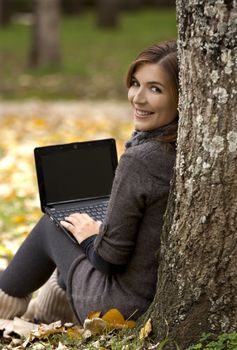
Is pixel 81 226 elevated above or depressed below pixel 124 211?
below

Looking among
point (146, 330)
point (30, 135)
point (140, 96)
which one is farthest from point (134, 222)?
point (30, 135)

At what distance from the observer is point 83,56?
17250mm

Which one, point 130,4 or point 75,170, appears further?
point 130,4

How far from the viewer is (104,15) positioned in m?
23.1

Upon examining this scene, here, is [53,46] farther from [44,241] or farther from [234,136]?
[234,136]

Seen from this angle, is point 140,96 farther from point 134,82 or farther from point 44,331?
point 44,331

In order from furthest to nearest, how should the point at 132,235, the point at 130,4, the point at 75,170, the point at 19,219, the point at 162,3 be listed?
the point at 162,3 → the point at 130,4 → the point at 19,219 → the point at 75,170 → the point at 132,235

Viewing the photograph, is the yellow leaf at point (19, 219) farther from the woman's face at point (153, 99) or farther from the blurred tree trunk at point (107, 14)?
the blurred tree trunk at point (107, 14)

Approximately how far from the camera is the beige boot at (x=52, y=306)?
3.80 meters

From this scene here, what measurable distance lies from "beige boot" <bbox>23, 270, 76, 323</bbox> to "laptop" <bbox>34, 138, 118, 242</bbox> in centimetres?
40

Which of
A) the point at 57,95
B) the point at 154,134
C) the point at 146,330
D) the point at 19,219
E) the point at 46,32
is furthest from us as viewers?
the point at 46,32

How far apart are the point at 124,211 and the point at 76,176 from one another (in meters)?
0.73

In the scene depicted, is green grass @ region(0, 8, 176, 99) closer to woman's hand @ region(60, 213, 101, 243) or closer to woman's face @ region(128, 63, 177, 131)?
woman's hand @ region(60, 213, 101, 243)

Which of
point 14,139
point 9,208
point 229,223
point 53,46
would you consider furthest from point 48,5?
point 229,223
